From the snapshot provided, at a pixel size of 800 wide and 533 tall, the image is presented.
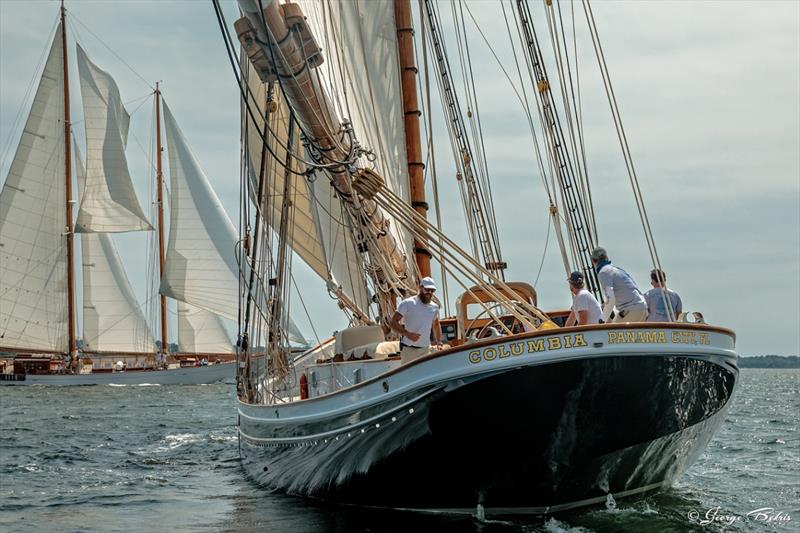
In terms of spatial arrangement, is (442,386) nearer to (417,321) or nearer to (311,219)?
(417,321)

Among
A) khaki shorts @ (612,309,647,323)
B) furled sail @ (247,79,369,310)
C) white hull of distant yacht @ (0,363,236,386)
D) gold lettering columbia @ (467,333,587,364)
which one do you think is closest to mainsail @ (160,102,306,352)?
white hull of distant yacht @ (0,363,236,386)

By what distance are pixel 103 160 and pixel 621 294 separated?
63219 millimetres

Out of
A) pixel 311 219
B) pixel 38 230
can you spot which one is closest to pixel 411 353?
pixel 311 219

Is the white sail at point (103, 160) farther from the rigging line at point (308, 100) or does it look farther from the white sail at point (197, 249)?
the rigging line at point (308, 100)

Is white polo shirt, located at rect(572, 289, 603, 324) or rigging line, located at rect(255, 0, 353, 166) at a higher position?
rigging line, located at rect(255, 0, 353, 166)

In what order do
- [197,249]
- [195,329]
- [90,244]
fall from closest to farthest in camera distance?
[197,249], [90,244], [195,329]

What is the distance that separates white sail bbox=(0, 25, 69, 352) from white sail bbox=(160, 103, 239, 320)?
289 inches

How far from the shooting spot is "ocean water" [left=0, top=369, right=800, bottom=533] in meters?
11.5

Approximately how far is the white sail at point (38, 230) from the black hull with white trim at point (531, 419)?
5721 cm

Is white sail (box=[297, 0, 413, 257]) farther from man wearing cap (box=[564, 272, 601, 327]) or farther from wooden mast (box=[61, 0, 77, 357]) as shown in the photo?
wooden mast (box=[61, 0, 77, 357])

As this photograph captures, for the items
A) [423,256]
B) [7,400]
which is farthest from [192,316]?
[423,256]

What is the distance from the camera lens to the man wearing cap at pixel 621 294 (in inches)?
452

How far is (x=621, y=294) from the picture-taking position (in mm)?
11648

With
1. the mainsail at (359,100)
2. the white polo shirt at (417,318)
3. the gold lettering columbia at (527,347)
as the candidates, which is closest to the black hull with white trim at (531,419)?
the gold lettering columbia at (527,347)
